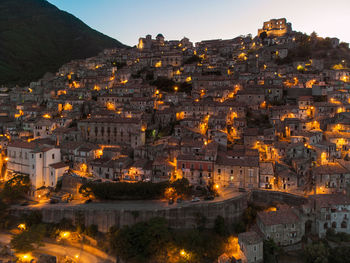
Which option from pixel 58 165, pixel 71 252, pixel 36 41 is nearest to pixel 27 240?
pixel 71 252

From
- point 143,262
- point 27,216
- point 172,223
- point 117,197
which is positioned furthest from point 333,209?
point 27,216

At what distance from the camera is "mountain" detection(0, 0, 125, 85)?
384ft

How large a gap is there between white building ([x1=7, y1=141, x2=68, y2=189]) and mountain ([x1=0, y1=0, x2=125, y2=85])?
5978cm

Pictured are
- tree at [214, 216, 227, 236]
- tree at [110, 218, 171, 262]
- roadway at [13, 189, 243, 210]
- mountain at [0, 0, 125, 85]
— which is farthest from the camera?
mountain at [0, 0, 125, 85]

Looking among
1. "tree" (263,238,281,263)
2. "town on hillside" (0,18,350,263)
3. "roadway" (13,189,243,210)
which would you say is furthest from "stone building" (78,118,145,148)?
"tree" (263,238,281,263)

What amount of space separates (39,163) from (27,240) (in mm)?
12930

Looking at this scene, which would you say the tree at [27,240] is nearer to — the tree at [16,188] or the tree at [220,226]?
the tree at [16,188]

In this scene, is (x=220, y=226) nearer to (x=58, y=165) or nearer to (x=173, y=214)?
(x=173, y=214)

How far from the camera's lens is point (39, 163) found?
1614 inches

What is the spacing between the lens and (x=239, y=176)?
36.8m

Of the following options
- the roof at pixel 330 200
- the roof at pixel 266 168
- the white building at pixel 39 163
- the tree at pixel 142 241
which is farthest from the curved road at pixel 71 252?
the roof at pixel 330 200

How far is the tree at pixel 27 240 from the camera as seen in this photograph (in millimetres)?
30750

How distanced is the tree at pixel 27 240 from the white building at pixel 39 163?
32.4 ft

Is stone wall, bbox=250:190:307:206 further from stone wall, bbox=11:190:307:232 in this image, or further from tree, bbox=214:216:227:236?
tree, bbox=214:216:227:236
